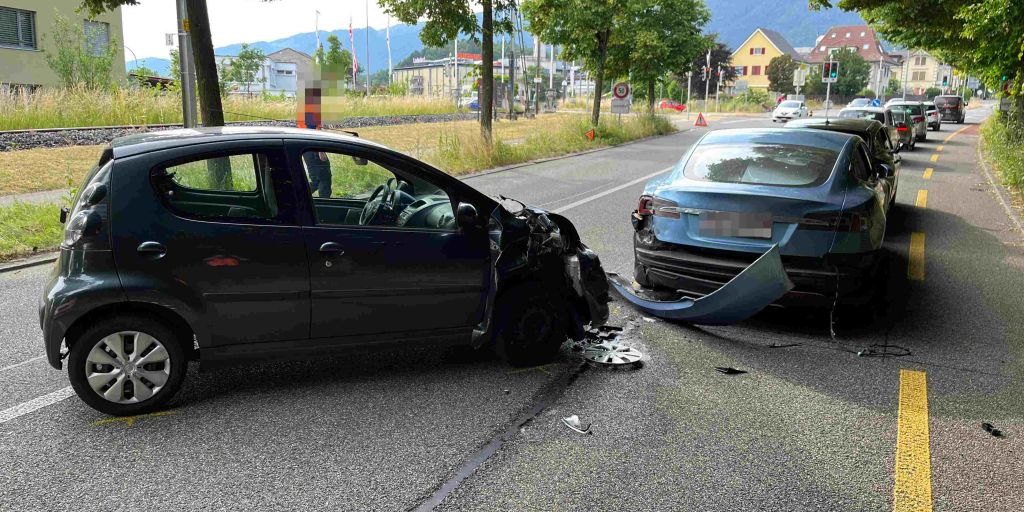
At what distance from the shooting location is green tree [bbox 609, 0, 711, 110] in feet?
100

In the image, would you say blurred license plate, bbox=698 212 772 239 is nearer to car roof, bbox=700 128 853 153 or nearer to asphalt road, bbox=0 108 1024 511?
asphalt road, bbox=0 108 1024 511

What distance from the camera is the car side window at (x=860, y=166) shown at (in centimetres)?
643

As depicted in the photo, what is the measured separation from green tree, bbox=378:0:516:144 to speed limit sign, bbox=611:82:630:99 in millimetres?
10393

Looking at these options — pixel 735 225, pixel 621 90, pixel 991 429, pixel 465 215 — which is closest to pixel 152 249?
pixel 465 215

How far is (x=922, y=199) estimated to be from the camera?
558 inches

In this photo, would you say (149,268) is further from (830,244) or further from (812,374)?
(830,244)

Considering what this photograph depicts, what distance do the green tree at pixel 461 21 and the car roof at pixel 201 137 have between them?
14.6m

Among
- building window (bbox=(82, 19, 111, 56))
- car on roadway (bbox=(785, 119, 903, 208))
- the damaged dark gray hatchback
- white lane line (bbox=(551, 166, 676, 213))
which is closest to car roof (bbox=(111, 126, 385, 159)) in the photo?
the damaged dark gray hatchback

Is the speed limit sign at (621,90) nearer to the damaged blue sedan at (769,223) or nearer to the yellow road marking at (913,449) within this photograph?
the damaged blue sedan at (769,223)

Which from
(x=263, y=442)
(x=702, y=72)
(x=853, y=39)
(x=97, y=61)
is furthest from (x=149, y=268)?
(x=853, y=39)

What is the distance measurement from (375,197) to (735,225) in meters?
2.79

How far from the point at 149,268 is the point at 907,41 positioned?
25.0 metres

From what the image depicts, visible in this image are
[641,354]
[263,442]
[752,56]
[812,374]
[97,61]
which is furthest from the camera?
[752,56]

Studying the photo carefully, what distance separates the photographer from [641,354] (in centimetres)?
538
